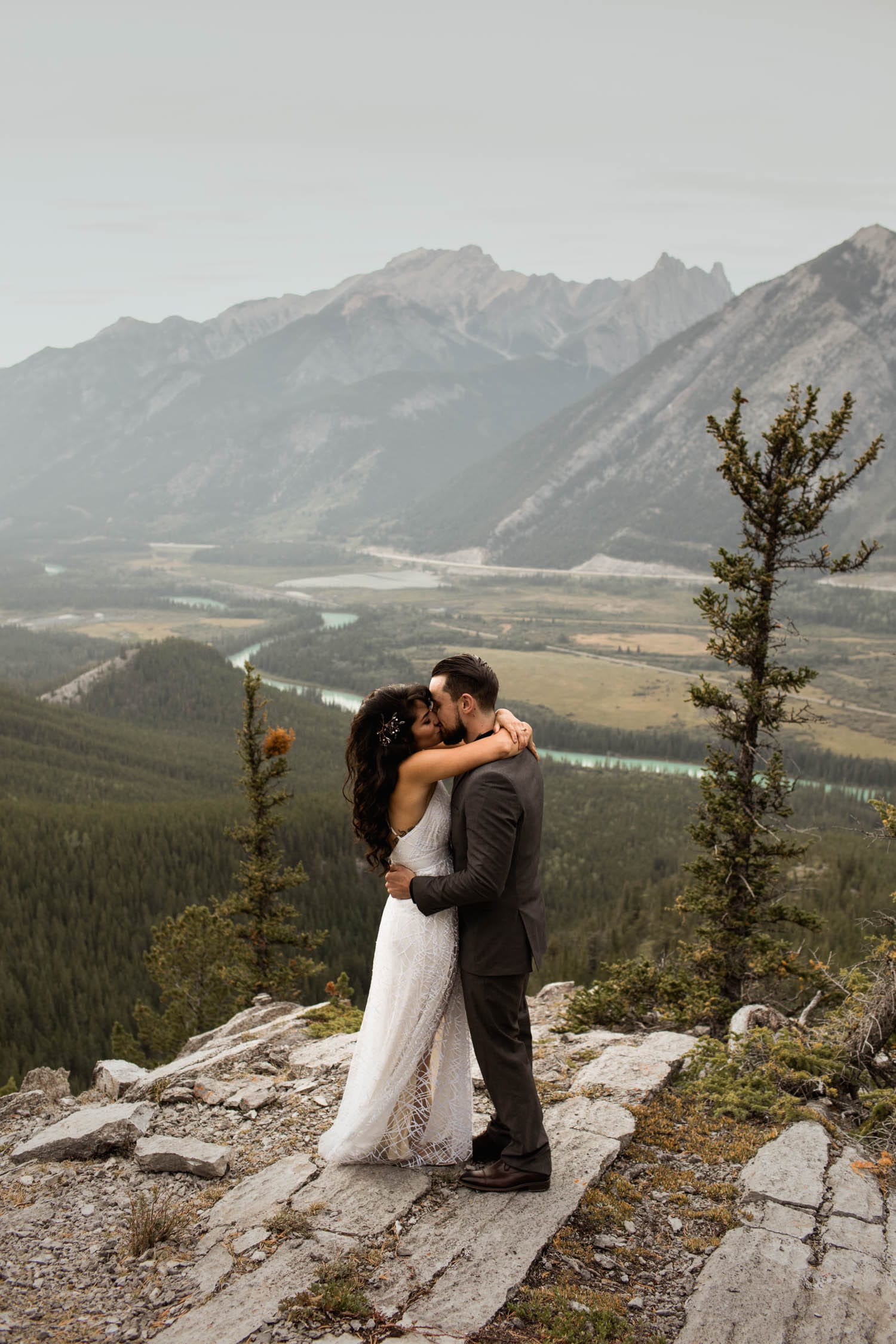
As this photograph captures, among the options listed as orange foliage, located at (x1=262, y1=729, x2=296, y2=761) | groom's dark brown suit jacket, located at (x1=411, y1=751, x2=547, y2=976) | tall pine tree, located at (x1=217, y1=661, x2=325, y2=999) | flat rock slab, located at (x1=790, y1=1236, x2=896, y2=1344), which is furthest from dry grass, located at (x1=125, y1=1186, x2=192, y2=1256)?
tall pine tree, located at (x1=217, y1=661, x2=325, y2=999)

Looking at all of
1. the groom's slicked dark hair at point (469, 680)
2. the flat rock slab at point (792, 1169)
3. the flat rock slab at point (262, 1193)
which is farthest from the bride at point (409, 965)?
the flat rock slab at point (792, 1169)

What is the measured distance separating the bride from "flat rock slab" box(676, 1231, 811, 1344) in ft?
8.46

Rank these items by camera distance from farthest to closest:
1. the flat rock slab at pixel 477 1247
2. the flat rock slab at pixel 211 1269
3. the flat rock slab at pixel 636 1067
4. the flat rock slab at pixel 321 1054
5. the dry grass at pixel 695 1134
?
the flat rock slab at pixel 321 1054
the flat rock slab at pixel 636 1067
the dry grass at pixel 695 1134
the flat rock slab at pixel 211 1269
the flat rock slab at pixel 477 1247

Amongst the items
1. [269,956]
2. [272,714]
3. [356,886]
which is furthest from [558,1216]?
[272,714]

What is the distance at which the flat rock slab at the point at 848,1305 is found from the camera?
689cm

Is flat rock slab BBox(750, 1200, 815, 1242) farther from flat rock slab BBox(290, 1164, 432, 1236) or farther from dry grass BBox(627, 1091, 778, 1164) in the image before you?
flat rock slab BBox(290, 1164, 432, 1236)

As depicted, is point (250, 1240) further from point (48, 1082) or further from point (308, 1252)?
point (48, 1082)

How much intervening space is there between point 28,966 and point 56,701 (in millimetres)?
95051

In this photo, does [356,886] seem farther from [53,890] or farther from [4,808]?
[4,808]

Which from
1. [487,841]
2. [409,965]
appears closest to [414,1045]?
[409,965]

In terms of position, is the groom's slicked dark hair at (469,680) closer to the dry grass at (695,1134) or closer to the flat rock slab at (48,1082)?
the dry grass at (695,1134)

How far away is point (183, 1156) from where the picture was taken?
→ 966 cm

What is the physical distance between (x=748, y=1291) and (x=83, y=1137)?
22.6 feet

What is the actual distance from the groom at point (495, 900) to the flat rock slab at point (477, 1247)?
0.27m
